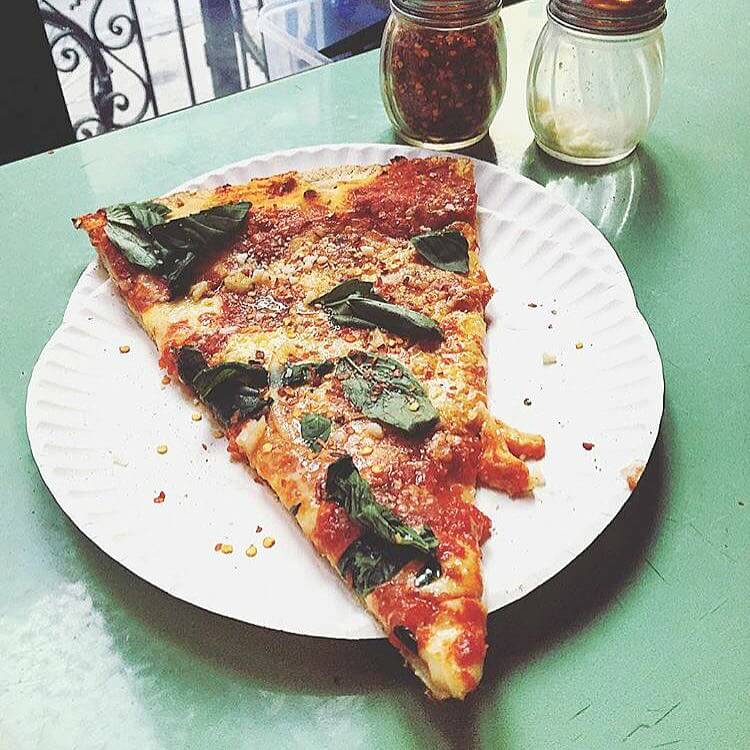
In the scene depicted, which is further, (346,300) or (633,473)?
(346,300)

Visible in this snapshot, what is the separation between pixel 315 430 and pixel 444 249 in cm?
47

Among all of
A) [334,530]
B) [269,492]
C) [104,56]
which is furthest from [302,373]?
[104,56]

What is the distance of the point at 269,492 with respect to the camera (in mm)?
1267

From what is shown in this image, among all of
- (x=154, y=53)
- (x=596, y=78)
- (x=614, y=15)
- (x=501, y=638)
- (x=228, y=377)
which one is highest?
(x=614, y=15)

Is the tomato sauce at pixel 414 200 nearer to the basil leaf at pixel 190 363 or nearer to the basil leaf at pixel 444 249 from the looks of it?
the basil leaf at pixel 444 249

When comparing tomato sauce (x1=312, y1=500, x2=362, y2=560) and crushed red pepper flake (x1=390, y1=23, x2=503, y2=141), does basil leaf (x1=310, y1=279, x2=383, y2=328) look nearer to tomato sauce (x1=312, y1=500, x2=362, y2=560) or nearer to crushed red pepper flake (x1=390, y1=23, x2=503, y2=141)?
tomato sauce (x1=312, y1=500, x2=362, y2=560)

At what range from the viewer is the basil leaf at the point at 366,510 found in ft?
3.58

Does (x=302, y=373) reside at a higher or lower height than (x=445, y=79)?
lower

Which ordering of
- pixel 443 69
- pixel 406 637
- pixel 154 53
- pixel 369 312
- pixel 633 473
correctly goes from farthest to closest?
pixel 154 53 → pixel 443 69 → pixel 369 312 → pixel 633 473 → pixel 406 637

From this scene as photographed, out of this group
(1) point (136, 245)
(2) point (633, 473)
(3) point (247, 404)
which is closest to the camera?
(2) point (633, 473)

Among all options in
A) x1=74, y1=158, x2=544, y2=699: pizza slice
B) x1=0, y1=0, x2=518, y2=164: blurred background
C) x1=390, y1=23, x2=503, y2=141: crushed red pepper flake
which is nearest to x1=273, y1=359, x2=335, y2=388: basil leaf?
x1=74, y1=158, x2=544, y2=699: pizza slice

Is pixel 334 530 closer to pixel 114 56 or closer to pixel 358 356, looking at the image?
pixel 358 356

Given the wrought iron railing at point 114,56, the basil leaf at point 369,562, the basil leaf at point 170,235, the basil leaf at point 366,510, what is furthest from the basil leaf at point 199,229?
the wrought iron railing at point 114,56

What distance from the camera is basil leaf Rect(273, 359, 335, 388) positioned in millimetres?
1338
